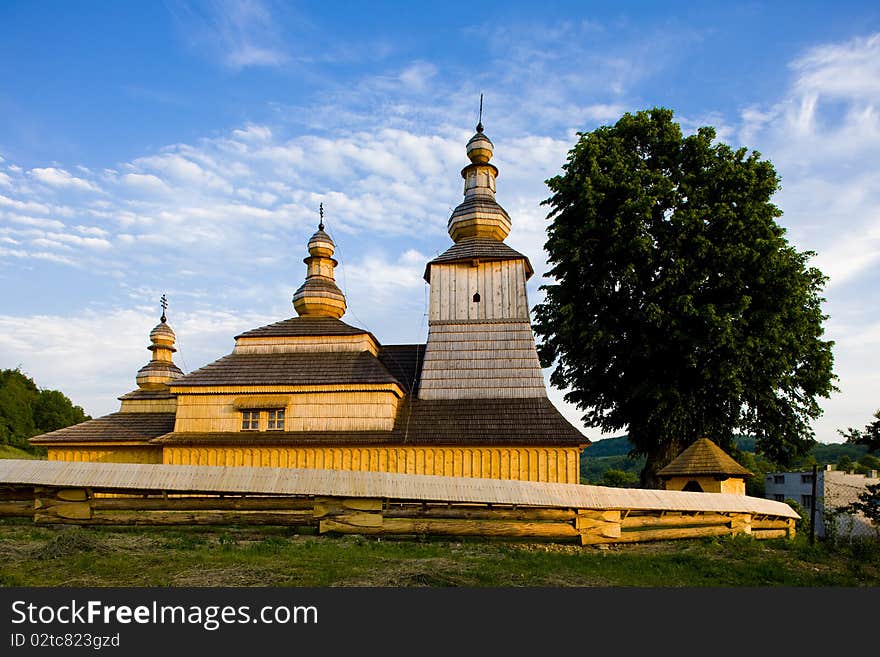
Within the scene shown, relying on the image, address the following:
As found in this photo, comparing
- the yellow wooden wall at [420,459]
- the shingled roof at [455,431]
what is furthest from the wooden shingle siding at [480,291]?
the yellow wooden wall at [420,459]

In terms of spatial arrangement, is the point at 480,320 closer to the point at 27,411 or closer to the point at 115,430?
the point at 115,430

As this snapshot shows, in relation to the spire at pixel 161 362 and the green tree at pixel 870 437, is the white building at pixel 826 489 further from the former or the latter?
the spire at pixel 161 362

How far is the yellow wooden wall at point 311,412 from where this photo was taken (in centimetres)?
2297

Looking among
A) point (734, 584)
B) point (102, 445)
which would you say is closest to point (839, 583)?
point (734, 584)

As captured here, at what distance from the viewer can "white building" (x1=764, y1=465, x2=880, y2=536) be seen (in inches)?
1332

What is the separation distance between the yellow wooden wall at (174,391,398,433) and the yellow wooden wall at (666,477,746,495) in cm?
909

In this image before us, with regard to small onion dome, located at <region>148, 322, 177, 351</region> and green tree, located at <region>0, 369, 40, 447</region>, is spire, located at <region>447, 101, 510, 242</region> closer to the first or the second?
small onion dome, located at <region>148, 322, 177, 351</region>

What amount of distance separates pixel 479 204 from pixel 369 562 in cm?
2001

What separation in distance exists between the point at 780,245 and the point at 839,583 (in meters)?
18.1

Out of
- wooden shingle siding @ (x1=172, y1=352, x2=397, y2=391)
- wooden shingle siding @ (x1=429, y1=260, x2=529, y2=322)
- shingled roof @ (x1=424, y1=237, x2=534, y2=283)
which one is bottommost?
wooden shingle siding @ (x1=172, y1=352, x2=397, y2=391)

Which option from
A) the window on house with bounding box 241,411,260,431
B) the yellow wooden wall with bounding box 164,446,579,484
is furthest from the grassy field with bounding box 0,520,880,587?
the window on house with bounding box 241,411,260,431

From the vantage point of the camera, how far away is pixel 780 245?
82.5 feet

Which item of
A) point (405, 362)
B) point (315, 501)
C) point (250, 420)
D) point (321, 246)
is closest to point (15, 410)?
point (321, 246)

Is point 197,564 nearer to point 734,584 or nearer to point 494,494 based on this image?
point 494,494
